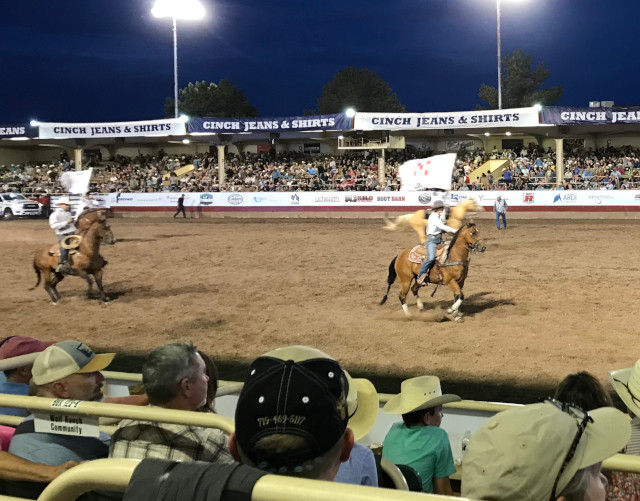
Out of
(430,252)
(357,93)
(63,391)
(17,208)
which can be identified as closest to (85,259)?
(430,252)

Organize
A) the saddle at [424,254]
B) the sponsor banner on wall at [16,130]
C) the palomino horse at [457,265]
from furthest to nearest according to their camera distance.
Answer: the sponsor banner on wall at [16,130], the saddle at [424,254], the palomino horse at [457,265]

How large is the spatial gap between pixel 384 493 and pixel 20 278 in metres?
20.5

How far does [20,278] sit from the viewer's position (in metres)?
19.9

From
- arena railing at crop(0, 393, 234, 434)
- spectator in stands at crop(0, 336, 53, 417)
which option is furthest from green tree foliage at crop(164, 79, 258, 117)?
arena railing at crop(0, 393, 234, 434)

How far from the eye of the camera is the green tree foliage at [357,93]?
97750 millimetres

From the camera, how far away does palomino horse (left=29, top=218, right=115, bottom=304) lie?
51.5 feet

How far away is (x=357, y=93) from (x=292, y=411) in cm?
9889

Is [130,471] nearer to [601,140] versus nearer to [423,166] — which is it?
[423,166]

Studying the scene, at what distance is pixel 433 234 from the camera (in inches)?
537

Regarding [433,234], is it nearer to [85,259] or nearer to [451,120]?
[85,259]

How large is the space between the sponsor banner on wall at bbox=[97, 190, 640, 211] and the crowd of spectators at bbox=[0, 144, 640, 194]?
1.47 meters

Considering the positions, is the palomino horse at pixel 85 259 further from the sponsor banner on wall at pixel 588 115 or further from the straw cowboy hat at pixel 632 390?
the sponsor banner on wall at pixel 588 115

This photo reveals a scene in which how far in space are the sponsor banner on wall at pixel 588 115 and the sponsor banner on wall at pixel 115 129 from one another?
24263 mm

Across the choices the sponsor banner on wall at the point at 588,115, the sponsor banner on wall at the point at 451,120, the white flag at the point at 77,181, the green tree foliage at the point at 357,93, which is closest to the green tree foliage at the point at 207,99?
the green tree foliage at the point at 357,93
